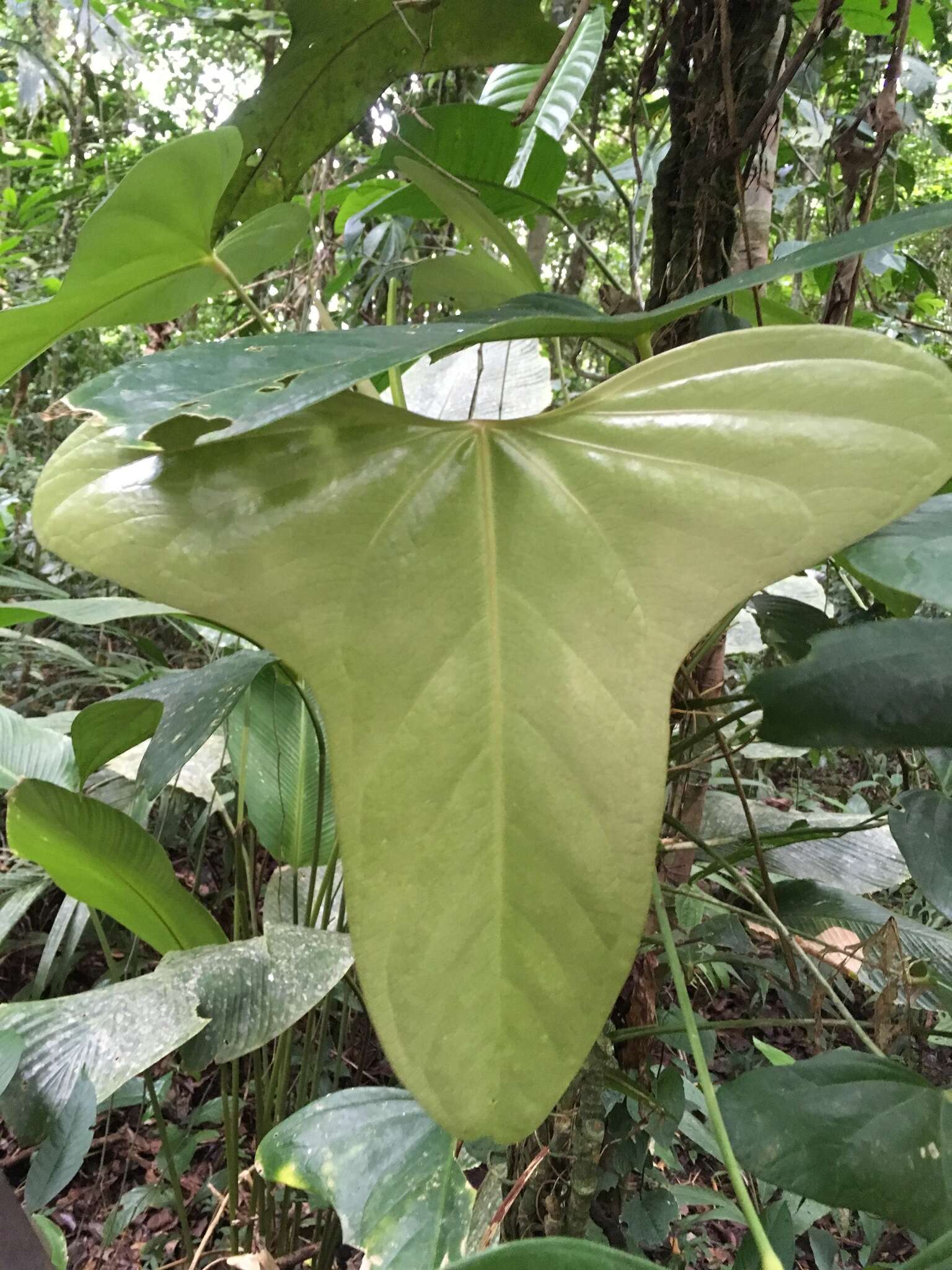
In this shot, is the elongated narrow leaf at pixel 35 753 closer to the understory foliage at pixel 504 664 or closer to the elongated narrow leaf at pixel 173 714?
the understory foliage at pixel 504 664

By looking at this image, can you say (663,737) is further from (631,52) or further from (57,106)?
(57,106)

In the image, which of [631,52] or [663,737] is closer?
[663,737]

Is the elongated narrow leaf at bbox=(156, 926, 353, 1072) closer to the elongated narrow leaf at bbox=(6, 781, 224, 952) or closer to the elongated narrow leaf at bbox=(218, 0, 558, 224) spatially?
the elongated narrow leaf at bbox=(6, 781, 224, 952)

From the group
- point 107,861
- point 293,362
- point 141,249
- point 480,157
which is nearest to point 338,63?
point 480,157

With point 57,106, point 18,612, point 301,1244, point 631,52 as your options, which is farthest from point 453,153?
point 57,106

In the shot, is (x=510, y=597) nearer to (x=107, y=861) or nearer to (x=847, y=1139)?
(x=847, y=1139)

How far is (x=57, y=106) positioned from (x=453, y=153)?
2.66 m

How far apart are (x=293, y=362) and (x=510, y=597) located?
11cm

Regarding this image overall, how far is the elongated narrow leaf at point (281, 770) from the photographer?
0.97 meters

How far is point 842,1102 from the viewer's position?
1.21 feet

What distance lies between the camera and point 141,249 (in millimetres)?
384

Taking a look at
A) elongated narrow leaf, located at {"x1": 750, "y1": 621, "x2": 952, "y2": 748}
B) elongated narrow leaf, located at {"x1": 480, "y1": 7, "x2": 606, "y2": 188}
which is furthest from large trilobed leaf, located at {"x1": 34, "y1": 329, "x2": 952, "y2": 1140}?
elongated narrow leaf, located at {"x1": 480, "y1": 7, "x2": 606, "y2": 188}

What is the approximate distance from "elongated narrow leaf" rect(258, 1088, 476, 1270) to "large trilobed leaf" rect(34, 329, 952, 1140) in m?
0.30

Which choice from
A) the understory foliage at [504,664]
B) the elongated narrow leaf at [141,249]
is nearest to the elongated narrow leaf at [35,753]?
the understory foliage at [504,664]
